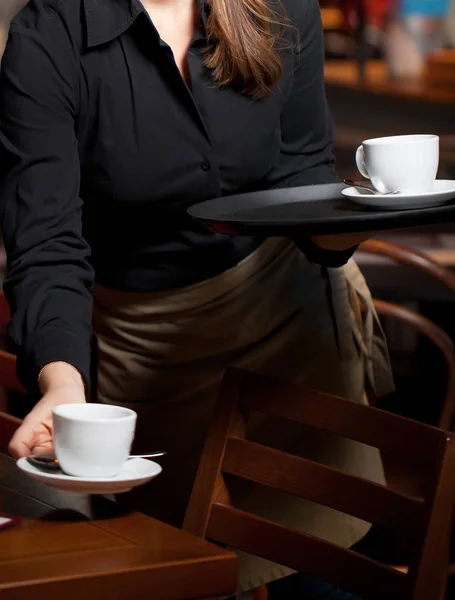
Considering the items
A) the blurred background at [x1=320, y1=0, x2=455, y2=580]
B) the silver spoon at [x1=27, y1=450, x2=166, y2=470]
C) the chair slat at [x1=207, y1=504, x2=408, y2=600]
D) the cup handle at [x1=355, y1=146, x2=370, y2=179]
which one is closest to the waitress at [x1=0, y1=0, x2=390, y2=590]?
the cup handle at [x1=355, y1=146, x2=370, y2=179]

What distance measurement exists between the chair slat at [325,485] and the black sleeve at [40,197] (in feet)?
0.84

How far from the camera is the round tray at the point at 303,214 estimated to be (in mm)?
1249

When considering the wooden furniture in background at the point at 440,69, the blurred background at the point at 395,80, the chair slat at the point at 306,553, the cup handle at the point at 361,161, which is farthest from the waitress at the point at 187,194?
the wooden furniture in background at the point at 440,69

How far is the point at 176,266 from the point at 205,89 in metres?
0.26

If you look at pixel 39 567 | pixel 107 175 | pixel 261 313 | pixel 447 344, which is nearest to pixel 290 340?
pixel 261 313

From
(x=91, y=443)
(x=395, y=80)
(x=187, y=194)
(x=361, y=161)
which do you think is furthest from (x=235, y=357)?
(x=395, y=80)

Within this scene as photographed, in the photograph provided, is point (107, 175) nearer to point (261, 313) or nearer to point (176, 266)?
point (176, 266)

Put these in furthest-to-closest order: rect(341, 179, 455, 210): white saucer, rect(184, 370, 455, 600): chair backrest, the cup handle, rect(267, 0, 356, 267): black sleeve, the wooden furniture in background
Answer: the wooden furniture in background < rect(267, 0, 356, 267): black sleeve < the cup handle < rect(341, 179, 455, 210): white saucer < rect(184, 370, 455, 600): chair backrest

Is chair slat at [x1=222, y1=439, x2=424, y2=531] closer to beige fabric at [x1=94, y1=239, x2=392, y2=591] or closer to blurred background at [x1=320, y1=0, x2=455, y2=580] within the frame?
beige fabric at [x1=94, y1=239, x2=392, y2=591]

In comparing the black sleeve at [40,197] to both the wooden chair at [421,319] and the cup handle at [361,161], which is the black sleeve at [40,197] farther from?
the wooden chair at [421,319]

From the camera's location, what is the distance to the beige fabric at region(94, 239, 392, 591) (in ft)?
5.58

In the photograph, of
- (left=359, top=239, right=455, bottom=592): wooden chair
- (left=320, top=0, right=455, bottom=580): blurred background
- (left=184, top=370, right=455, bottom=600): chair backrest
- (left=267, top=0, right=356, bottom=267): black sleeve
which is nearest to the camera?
(left=184, top=370, right=455, bottom=600): chair backrest

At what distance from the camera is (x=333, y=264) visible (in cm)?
168

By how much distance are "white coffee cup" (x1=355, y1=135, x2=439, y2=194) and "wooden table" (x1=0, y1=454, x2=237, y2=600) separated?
1.83 feet
